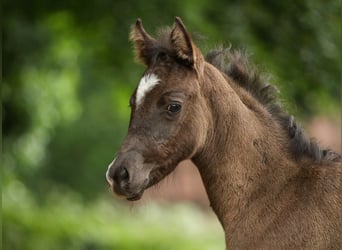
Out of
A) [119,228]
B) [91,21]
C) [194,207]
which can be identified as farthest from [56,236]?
[194,207]

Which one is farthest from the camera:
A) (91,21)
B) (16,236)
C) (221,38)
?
(16,236)

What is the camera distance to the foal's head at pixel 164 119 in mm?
6246

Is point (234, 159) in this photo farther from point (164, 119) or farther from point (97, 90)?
point (97, 90)

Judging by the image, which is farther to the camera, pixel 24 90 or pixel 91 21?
pixel 24 90

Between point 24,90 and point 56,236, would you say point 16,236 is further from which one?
point 24,90

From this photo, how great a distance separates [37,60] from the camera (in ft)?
59.8

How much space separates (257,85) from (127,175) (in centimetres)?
131

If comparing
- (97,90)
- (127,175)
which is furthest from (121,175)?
(97,90)

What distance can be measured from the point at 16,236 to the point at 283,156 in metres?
11.7

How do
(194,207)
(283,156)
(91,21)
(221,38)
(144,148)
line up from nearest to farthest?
(144,148) < (283,156) < (221,38) < (91,21) < (194,207)

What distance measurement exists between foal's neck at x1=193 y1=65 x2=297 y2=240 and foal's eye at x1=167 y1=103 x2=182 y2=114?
0.91 ft

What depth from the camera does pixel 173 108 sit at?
6.38m

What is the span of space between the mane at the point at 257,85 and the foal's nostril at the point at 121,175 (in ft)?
3.88

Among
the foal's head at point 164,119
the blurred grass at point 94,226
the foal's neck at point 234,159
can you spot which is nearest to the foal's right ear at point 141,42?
the foal's head at point 164,119
